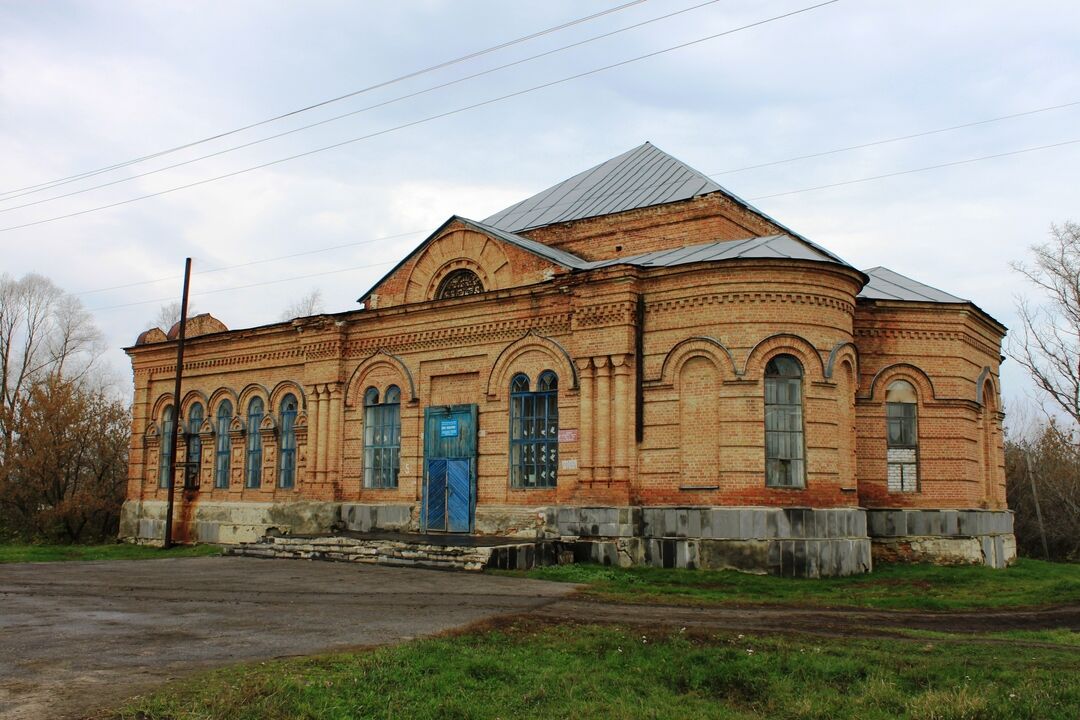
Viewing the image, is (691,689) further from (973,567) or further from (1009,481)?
(1009,481)

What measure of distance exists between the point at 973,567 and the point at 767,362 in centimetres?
599

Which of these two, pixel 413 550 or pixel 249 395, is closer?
pixel 413 550

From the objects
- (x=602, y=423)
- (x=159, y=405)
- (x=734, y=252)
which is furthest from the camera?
(x=159, y=405)

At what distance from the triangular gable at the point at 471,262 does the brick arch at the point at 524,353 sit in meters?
1.39

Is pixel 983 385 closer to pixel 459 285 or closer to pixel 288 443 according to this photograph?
pixel 459 285

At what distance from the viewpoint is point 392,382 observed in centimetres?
2236

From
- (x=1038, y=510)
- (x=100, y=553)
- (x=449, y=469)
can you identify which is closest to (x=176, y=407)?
(x=100, y=553)

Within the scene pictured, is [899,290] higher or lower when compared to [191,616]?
higher

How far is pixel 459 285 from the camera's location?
21.8 meters

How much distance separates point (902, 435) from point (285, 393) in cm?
1558

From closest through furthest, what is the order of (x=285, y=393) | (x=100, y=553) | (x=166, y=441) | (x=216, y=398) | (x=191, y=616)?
(x=191, y=616) < (x=100, y=553) < (x=285, y=393) < (x=216, y=398) < (x=166, y=441)

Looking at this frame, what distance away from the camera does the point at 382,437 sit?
22453mm

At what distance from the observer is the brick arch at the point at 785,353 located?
17000mm

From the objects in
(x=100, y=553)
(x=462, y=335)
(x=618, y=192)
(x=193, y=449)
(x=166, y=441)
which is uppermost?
(x=618, y=192)
